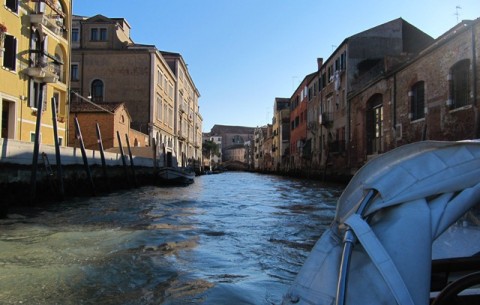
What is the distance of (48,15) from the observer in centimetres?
1956

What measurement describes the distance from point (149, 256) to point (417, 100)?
46.5 ft

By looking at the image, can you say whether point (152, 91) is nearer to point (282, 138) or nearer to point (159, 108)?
point (159, 108)

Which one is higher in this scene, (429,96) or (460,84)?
(460,84)

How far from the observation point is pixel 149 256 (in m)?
5.77

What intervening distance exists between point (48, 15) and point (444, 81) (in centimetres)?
1638

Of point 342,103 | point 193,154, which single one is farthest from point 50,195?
point 193,154

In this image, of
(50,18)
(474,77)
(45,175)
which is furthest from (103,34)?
(474,77)

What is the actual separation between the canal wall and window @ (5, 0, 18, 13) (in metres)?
6.14

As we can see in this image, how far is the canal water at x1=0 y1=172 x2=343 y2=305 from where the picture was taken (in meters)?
4.26

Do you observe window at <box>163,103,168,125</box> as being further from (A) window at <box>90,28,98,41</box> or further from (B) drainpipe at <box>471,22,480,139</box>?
(B) drainpipe at <box>471,22,480,139</box>

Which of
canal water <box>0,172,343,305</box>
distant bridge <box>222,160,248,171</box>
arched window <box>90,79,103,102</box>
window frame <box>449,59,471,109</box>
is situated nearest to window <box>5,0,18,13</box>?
canal water <box>0,172,343,305</box>

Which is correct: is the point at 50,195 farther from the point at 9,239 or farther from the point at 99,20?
the point at 99,20

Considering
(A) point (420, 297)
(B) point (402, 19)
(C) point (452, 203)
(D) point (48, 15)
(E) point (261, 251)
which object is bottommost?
(E) point (261, 251)

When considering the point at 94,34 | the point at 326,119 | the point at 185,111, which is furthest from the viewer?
the point at 185,111
